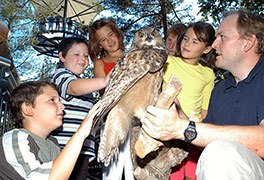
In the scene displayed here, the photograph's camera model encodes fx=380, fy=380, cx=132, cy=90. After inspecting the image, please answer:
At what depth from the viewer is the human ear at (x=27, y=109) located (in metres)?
2.66

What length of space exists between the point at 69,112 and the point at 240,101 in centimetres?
142

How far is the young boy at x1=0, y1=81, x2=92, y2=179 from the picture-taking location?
2150mm

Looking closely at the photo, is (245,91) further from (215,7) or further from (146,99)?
(215,7)

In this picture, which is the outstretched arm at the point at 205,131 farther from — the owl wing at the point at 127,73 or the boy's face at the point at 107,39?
the boy's face at the point at 107,39

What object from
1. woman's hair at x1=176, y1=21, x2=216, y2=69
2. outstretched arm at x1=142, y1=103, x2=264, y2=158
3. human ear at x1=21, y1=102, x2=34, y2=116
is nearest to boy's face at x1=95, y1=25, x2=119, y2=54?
woman's hair at x1=176, y1=21, x2=216, y2=69

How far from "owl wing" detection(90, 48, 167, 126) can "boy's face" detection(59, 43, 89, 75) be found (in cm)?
71

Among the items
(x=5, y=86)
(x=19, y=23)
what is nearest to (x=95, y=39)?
(x=5, y=86)

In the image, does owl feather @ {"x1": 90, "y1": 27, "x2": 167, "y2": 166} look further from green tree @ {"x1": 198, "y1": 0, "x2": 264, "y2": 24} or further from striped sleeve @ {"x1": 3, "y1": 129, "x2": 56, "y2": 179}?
green tree @ {"x1": 198, "y1": 0, "x2": 264, "y2": 24}

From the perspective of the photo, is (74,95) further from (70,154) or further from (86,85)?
(70,154)

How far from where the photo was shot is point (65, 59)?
339 centimetres

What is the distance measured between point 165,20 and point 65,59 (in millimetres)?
5393

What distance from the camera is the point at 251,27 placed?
283 cm

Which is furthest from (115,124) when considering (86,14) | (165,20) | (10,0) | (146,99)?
(165,20)

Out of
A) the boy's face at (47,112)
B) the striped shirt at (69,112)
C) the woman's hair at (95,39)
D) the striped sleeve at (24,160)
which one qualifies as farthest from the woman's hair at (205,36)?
the striped sleeve at (24,160)
